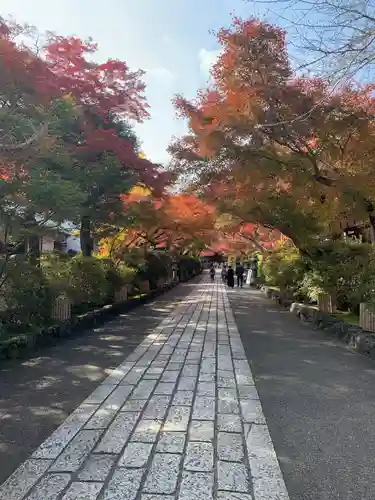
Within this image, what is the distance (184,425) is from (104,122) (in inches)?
473

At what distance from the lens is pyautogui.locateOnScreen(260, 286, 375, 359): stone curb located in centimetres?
766

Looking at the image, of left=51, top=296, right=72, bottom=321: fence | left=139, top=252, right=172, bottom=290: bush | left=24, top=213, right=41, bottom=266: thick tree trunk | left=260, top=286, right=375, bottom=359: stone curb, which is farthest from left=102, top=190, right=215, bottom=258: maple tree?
left=260, top=286, right=375, bottom=359: stone curb

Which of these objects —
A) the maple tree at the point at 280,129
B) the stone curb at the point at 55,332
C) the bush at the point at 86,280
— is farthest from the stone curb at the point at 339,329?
the bush at the point at 86,280

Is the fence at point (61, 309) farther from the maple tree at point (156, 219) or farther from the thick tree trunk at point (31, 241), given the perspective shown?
the maple tree at point (156, 219)

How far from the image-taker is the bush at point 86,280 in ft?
35.9

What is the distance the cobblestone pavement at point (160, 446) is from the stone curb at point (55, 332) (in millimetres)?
2075

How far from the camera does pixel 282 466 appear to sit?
11.1 ft

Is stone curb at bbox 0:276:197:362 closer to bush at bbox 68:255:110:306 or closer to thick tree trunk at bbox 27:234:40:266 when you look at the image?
bush at bbox 68:255:110:306

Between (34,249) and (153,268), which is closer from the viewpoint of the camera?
(34,249)

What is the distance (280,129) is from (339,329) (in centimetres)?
464

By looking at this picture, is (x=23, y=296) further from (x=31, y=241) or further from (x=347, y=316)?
(x=347, y=316)

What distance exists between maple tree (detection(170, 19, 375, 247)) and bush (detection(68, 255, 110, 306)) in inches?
167

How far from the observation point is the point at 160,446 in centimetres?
367

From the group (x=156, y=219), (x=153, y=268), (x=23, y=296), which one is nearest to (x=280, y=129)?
(x=23, y=296)
